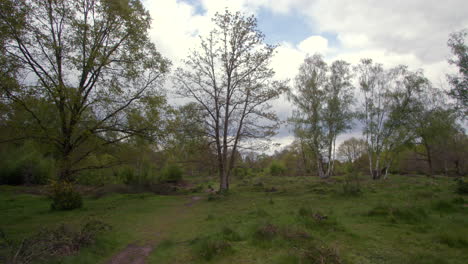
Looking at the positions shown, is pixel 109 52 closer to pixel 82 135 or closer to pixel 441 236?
pixel 82 135

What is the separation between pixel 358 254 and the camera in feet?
15.9

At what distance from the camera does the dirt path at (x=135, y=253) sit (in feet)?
18.0

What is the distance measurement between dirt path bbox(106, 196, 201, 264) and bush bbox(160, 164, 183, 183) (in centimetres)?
2359

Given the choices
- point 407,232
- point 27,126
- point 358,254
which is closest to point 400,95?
point 407,232

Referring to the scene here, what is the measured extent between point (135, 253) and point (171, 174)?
2566 cm

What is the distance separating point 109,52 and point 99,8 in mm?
2257

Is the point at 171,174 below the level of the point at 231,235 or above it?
above

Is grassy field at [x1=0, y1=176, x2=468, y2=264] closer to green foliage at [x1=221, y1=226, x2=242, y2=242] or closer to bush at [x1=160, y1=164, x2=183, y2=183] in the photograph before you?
green foliage at [x1=221, y1=226, x2=242, y2=242]

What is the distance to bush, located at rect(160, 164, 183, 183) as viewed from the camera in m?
30.1

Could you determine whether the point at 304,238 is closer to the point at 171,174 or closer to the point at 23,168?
the point at 171,174

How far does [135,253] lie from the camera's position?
602 centimetres

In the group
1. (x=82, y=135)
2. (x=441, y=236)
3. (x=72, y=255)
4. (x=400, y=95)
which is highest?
(x=400, y=95)

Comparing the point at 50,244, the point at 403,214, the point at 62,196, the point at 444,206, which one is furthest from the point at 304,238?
the point at 62,196

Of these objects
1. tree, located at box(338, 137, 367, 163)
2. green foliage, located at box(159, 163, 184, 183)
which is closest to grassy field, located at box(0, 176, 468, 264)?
green foliage, located at box(159, 163, 184, 183)
